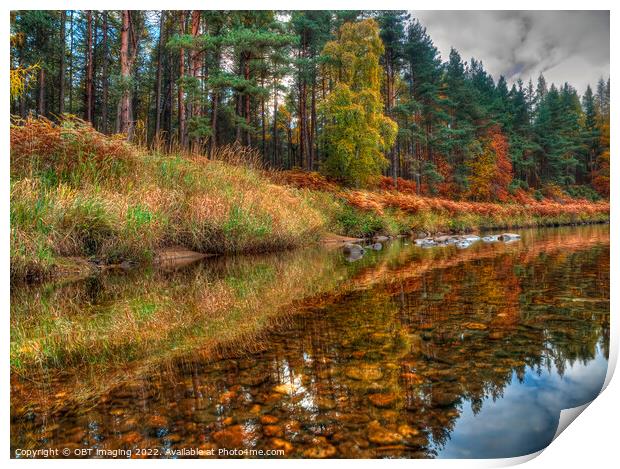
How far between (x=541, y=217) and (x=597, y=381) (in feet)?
21.5

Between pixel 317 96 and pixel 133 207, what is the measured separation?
491 cm

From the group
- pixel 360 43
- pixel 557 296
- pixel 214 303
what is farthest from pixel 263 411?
pixel 360 43

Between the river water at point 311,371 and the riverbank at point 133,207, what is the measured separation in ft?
2.63

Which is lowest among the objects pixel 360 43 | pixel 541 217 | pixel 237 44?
pixel 541 217

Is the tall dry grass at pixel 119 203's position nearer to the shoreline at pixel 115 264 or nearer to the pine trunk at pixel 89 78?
the shoreline at pixel 115 264

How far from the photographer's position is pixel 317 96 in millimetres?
7664

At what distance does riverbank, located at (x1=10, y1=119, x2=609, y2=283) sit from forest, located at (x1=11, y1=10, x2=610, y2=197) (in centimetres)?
40

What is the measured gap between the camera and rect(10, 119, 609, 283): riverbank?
3.06 metres

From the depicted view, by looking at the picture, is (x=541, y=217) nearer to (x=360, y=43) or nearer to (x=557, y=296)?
(x=360, y=43)

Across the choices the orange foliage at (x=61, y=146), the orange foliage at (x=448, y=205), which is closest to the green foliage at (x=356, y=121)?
the orange foliage at (x=448, y=205)

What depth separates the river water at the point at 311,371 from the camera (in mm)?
896

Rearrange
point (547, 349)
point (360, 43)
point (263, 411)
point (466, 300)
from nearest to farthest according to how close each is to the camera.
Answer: point (263, 411) → point (547, 349) → point (466, 300) → point (360, 43)

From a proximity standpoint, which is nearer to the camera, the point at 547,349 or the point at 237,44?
the point at 547,349

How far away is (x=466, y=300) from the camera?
7.45ft
